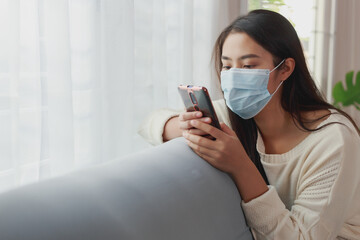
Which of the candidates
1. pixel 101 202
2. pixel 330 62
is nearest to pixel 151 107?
pixel 101 202

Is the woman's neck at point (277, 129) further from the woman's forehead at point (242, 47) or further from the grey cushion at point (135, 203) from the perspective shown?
the grey cushion at point (135, 203)

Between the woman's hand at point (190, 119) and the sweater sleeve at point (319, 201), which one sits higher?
the woman's hand at point (190, 119)

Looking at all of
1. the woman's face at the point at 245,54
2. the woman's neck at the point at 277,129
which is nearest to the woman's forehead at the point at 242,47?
the woman's face at the point at 245,54

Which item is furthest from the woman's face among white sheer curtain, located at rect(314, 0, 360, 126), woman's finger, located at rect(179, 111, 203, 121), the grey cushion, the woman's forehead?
white sheer curtain, located at rect(314, 0, 360, 126)

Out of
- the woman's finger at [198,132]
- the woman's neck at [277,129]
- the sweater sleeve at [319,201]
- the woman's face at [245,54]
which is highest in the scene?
the woman's face at [245,54]

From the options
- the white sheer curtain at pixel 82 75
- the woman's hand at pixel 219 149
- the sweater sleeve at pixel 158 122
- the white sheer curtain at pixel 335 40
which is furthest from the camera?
the white sheer curtain at pixel 335 40

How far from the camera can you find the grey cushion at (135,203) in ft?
1.90

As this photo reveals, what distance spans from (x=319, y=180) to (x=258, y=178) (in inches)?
6.1

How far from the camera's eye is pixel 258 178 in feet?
3.19

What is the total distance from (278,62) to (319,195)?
1.25 ft

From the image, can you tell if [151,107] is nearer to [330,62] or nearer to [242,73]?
[242,73]

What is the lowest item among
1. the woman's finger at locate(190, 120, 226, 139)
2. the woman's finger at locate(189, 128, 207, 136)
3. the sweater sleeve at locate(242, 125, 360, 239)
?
the sweater sleeve at locate(242, 125, 360, 239)

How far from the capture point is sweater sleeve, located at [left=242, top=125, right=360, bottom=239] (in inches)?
37.7

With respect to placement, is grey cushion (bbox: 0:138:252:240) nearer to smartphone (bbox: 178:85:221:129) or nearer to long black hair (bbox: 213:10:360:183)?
smartphone (bbox: 178:85:221:129)
